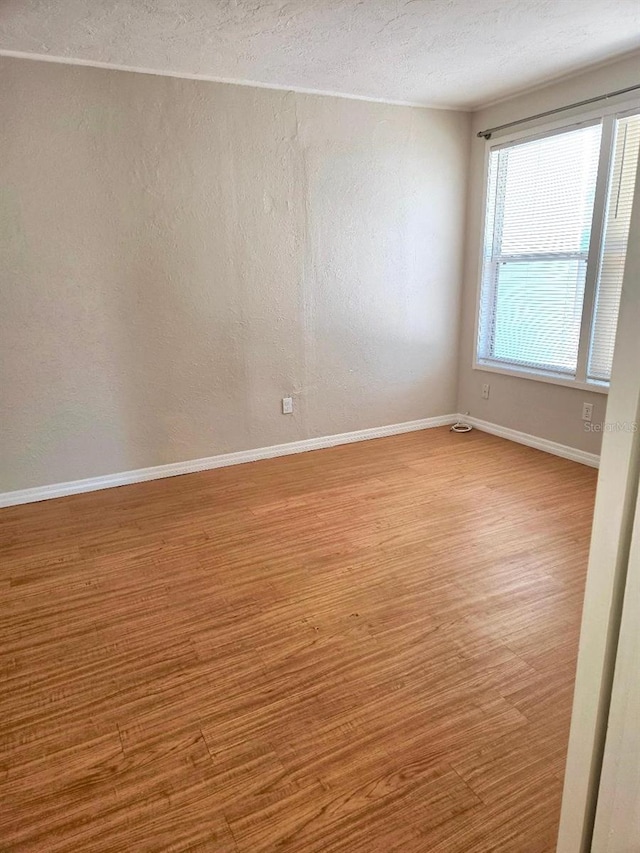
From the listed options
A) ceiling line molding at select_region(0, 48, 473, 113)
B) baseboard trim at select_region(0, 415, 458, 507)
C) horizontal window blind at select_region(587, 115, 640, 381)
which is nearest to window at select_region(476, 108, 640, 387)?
horizontal window blind at select_region(587, 115, 640, 381)

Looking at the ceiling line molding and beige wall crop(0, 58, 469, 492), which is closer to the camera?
the ceiling line molding

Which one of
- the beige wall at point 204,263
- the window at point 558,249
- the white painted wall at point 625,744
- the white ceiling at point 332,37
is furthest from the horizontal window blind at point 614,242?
the white painted wall at point 625,744

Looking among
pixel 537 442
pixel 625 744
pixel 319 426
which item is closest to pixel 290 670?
pixel 625 744

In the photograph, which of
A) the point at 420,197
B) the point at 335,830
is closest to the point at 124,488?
the point at 335,830

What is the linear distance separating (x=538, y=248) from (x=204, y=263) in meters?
2.34

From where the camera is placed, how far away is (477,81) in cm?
348

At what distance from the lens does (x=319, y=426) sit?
13.6 ft

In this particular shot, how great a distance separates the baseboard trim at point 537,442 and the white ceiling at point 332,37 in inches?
94.5

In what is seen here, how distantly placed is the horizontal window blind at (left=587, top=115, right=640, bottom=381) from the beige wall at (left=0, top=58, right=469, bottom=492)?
1.28m

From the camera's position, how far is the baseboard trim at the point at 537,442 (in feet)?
12.1

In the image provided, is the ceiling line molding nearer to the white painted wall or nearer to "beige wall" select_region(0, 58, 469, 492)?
"beige wall" select_region(0, 58, 469, 492)

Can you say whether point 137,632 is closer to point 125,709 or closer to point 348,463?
point 125,709

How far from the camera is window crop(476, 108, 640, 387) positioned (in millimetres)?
3303

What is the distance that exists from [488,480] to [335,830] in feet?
8.22
